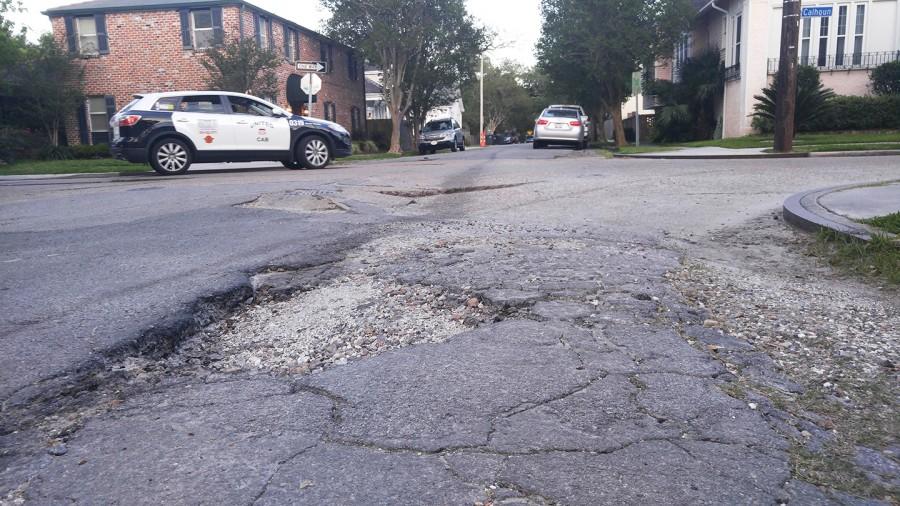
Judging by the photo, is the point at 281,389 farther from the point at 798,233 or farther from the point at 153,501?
the point at 798,233

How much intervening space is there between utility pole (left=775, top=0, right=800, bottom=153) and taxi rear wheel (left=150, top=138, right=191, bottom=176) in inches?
511

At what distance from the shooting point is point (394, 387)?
2.81m

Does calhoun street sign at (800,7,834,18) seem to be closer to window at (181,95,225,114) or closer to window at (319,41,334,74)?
window at (181,95,225,114)

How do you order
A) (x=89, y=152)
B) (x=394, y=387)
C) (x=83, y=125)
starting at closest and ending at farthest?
(x=394, y=387)
(x=89, y=152)
(x=83, y=125)

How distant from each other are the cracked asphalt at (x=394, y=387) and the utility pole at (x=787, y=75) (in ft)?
38.6

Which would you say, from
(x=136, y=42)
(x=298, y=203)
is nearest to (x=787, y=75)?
(x=298, y=203)

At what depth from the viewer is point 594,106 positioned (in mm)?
40156

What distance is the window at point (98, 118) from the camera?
1142 inches

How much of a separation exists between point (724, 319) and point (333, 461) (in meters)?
2.37

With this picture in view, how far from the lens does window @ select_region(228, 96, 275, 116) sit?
1477 centimetres

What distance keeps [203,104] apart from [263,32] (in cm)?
1685

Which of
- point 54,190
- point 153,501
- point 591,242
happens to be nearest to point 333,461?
point 153,501

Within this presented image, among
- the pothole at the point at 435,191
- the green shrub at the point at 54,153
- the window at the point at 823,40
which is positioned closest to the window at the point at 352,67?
the green shrub at the point at 54,153

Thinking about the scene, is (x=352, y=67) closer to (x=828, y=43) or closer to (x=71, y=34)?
(x=71, y=34)
